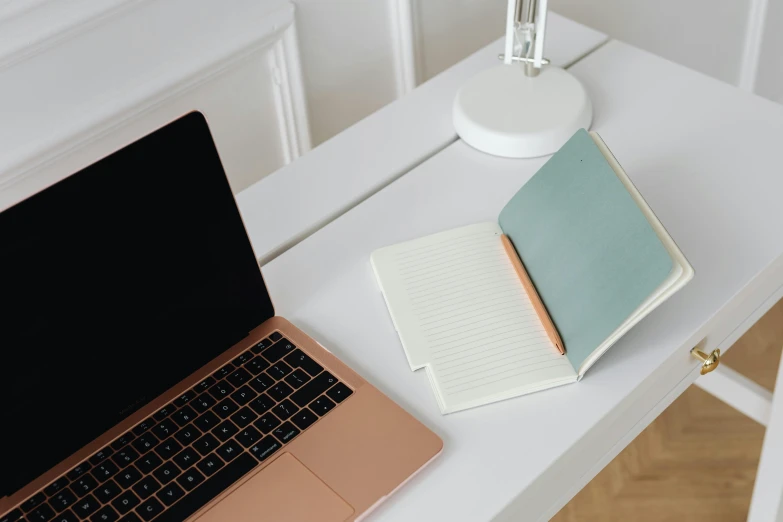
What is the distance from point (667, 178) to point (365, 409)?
426 millimetres

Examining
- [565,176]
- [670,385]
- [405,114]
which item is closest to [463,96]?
[405,114]

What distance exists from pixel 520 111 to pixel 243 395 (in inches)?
18.1

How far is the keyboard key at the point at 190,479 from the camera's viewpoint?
0.65 m

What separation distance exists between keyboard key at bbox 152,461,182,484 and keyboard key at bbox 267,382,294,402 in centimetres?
10

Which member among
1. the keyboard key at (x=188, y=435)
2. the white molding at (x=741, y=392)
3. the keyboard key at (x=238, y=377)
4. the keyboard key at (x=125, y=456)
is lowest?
the white molding at (x=741, y=392)

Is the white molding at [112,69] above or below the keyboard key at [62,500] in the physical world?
above

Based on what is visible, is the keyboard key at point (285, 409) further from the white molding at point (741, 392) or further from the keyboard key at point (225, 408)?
the white molding at point (741, 392)

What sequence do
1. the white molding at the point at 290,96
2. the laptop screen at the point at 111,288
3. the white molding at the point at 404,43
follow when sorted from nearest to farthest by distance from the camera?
the laptop screen at the point at 111,288 < the white molding at the point at 290,96 < the white molding at the point at 404,43

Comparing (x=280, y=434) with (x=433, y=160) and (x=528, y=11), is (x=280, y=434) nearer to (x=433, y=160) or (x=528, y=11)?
(x=433, y=160)

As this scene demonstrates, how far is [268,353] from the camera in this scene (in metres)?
0.74

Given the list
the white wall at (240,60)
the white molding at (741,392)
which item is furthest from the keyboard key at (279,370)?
the white molding at (741,392)

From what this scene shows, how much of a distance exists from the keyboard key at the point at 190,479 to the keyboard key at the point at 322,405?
0.11 m

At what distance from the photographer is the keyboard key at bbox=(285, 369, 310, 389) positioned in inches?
28.1

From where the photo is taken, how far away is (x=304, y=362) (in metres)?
0.73
